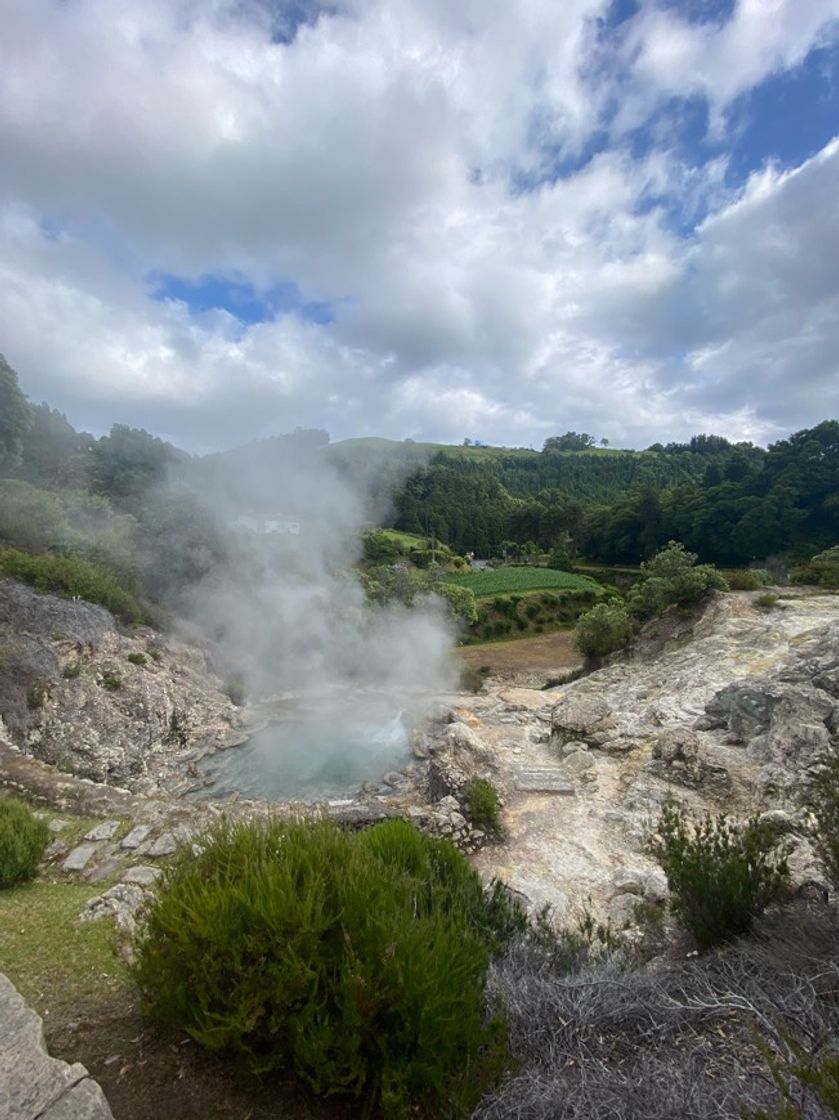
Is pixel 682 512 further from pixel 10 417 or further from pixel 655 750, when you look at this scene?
pixel 10 417

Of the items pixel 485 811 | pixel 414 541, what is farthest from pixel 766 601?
pixel 414 541

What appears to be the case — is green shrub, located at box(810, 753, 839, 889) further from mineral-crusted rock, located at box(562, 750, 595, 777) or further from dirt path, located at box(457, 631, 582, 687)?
dirt path, located at box(457, 631, 582, 687)

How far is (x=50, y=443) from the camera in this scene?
3856 cm

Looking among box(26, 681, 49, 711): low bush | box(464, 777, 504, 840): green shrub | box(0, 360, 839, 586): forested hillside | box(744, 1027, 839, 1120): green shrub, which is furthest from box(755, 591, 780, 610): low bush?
box(26, 681, 49, 711): low bush

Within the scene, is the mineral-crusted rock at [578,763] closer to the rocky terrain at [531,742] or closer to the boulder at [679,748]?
the rocky terrain at [531,742]

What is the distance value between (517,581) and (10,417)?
36.0 metres

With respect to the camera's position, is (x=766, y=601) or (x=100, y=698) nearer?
(x=100, y=698)

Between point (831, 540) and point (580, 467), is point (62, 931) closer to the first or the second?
point (831, 540)

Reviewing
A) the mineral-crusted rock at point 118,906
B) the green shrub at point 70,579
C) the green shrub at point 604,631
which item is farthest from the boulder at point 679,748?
the green shrub at point 70,579

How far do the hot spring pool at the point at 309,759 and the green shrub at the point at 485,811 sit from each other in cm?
414

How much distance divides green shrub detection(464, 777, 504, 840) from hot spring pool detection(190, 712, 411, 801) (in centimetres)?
414

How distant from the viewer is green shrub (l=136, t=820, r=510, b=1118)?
Answer: 2424mm

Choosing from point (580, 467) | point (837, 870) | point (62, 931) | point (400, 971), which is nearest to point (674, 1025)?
point (400, 971)

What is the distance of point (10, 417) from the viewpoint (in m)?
30.5
